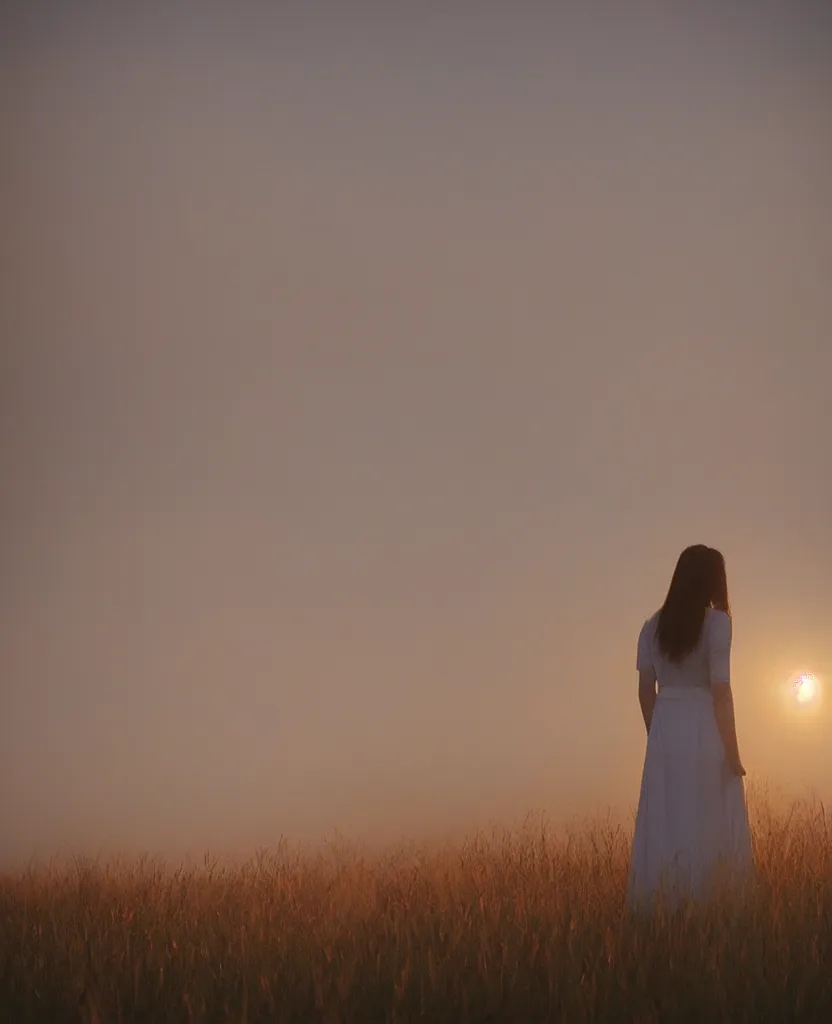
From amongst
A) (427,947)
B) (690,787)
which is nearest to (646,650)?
(690,787)

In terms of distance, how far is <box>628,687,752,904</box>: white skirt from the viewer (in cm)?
714

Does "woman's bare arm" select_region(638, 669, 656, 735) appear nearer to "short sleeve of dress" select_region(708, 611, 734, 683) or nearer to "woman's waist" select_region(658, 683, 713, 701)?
"woman's waist" select_region(658, 683, 713, 701)

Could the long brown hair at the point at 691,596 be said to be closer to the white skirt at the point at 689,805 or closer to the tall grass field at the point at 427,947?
the white skirt at the point at 689,805

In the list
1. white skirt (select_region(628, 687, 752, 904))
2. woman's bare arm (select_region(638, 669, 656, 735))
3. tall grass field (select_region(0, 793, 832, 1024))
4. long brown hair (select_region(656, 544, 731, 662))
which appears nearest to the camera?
tall grass field (select_region(0, 793, 832, 1024))

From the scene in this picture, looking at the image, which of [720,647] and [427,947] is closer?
[427,947]

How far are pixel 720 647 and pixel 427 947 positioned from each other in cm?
238

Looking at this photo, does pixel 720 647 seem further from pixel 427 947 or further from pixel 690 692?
pixel 427 947

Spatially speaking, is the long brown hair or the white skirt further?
the white skirt

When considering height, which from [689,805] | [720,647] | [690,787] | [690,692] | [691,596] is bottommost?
[689,805]

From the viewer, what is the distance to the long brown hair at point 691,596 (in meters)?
7.02

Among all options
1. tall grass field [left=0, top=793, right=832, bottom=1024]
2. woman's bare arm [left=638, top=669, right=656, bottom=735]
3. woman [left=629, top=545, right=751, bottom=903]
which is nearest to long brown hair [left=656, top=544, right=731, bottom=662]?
woman [left=629, top=545, right=751, bottom=903]

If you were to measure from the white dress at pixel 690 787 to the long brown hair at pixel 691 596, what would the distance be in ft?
0.25

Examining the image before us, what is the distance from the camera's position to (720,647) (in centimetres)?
704

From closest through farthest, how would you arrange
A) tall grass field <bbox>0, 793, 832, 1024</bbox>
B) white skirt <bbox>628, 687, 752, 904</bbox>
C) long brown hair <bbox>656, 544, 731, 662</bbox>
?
1. tall grass field <bbox>0, 793, 832, 1024</bbox>
2. long brown hair <bbox>656, 544, 731, 662</bbox>
3. white skirt <bbox>628, 687, 752, 904</bbox>
